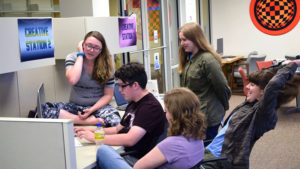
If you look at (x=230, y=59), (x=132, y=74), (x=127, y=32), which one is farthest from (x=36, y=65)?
(x=230, y=59)

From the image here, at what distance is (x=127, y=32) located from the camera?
13.3ft

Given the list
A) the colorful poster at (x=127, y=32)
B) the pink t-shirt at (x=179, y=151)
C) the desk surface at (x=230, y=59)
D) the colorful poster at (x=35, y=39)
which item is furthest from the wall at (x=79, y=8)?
the desk surface at (x=230, y=59)

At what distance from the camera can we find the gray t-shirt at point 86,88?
3213mm

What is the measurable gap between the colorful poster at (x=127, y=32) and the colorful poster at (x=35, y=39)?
3.18 ft

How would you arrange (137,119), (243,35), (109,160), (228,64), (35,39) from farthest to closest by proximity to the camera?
1. (243,35)
2. (228,64)
3. (35,39)
4. (137,119)
5. (109,160)

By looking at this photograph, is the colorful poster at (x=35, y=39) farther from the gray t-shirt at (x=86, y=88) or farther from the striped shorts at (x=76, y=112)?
the striped shorts at (x=76, y=112)

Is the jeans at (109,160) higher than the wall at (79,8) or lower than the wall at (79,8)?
lower

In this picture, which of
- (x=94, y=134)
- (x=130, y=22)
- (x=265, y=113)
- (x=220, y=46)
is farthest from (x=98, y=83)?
(x=220, y=46)

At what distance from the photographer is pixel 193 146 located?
2.13 m

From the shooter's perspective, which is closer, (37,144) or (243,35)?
(37,144)

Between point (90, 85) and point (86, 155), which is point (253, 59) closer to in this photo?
point (90, 85)

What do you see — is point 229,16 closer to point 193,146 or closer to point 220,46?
point 220,46

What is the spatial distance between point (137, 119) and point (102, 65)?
76cm

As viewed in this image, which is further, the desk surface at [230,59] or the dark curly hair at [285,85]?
the desk surface at [230,59]
